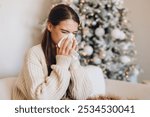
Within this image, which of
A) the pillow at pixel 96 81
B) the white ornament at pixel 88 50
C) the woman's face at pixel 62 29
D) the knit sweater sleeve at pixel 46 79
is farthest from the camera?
the white ornament at pixel 88 50

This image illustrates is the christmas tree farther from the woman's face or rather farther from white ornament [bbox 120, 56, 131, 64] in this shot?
the woman's face

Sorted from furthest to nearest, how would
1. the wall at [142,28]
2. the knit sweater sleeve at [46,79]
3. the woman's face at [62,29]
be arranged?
1. the wall at [142,28]
2. the woman's face at [62,29]
3. the knit sweater sleeve at [46,79]

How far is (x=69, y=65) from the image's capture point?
4.97 ft

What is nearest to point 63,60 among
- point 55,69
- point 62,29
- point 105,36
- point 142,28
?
point 55,69

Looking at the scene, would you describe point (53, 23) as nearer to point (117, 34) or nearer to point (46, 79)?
point (46, 79)

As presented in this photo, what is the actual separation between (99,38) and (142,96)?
87cm

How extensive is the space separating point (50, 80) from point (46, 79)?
3 cm

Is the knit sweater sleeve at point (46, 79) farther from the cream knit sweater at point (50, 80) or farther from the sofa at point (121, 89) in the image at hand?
the sofa at point (121, 89)

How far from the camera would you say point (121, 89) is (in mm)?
1825

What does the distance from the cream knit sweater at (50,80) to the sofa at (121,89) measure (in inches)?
2.3

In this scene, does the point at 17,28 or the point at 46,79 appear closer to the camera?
the point at 46,79

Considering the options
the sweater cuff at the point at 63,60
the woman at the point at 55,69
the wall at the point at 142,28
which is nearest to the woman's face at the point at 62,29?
the woman at the point at 55,69

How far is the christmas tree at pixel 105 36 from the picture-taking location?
240 centimetres

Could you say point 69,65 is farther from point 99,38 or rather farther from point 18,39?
point 18,39
